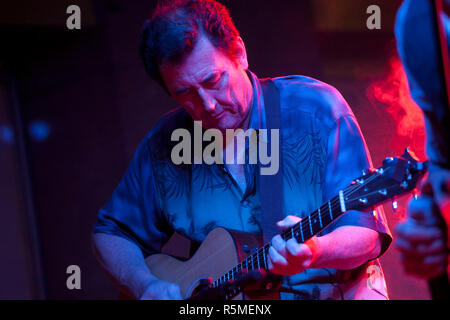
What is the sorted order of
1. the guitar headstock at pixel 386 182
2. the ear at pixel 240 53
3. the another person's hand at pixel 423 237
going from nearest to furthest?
the another person's hand at pixel 423 237
the guitar headstock at pixel 386 182
the ear at pixel 240 53

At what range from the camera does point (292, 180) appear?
1.57 meters

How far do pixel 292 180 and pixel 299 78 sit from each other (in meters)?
0.33

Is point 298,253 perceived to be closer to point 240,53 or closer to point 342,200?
point 342,200

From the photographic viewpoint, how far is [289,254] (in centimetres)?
133

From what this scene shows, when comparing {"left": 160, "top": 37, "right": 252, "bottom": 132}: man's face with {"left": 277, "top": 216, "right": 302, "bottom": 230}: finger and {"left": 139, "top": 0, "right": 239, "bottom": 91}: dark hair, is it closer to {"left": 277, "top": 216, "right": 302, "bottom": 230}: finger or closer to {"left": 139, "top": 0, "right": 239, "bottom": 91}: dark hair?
{"left": 139, "top": 0, "right": 239, "bottom": 91}: dark hair

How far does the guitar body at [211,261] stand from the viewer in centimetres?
156

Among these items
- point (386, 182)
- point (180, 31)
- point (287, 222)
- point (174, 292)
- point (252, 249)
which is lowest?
point (174, 292)

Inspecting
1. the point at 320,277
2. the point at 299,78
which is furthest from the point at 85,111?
the point at 320,277

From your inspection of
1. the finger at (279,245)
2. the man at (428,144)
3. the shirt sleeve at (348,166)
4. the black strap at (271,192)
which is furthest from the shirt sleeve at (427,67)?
the black strap at (271,192)

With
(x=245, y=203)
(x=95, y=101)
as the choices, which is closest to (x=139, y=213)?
(x=245, y=203)

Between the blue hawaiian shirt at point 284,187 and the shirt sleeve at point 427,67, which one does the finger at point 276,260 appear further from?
the shirt sleeve at point 427,67

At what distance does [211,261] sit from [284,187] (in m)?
0.32

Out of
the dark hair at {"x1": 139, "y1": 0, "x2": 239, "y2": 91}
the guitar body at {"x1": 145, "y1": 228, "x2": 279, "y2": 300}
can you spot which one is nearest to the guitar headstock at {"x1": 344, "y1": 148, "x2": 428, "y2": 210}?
the guitar body at {"x1": 145, "y1": 228, "x2": 279, "y2": 300}

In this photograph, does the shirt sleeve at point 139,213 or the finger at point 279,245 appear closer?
the finger at point 279,245
